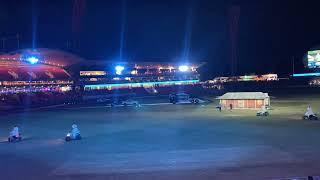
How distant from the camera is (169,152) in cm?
2588

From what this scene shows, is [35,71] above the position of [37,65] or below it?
below

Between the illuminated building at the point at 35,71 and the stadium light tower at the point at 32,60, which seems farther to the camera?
the stadium light tower at the point at 32,60

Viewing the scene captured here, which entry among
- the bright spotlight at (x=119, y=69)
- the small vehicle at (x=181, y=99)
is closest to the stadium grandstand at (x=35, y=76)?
the bright spotlight at (x=119, y=69)

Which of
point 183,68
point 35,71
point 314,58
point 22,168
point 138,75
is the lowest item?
point 22,168

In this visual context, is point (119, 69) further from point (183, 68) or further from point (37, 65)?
point (183, 68)

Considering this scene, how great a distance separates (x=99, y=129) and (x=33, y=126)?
327 inches

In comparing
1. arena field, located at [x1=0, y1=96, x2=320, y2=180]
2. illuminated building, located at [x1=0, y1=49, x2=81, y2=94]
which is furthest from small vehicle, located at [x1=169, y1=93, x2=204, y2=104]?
arena field, located at [x1=0, y1=96, x2=320, y2=180]

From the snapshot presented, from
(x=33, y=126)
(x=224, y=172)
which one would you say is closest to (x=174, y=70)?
(x=33, y=126)

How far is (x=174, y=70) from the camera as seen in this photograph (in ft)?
597

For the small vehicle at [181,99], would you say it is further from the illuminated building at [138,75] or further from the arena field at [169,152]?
the illuminated building at [138,75]

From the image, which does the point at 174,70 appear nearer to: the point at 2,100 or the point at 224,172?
the point at 2,100

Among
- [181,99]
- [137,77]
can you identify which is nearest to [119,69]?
[137,77]

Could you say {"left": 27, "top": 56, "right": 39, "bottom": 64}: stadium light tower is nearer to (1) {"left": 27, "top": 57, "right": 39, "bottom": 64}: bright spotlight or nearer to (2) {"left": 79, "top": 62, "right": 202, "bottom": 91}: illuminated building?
(1) {"left": 27, "top": 57, "right": 39, "bottom": 64}: bright spotlight

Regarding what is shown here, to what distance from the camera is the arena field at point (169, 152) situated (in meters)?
20.1
